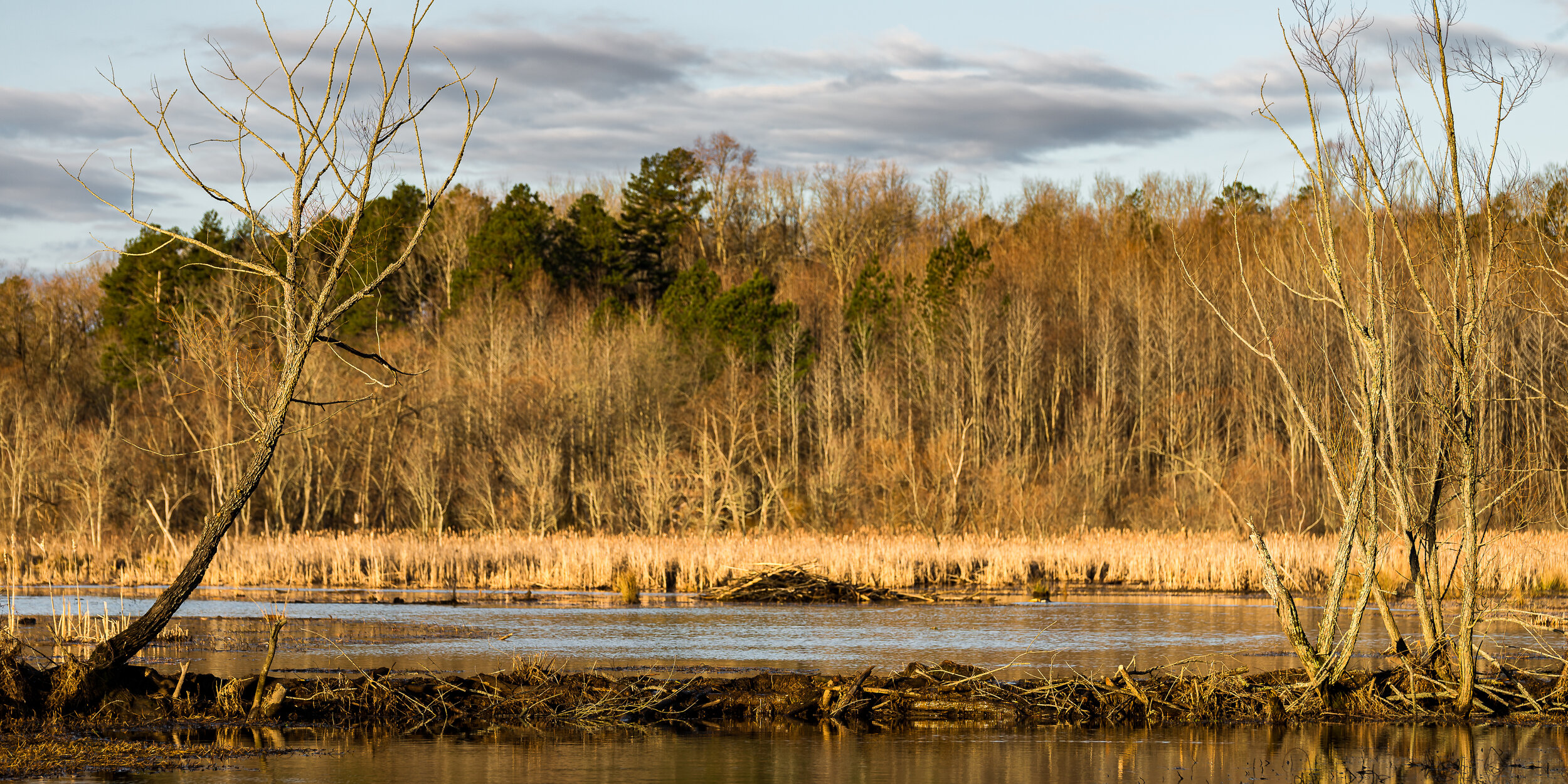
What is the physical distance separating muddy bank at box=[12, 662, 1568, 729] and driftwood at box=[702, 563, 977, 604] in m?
13.2

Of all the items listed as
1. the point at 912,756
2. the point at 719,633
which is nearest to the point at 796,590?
the point at 719,633

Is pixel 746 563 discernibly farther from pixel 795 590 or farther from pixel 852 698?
pixel 852 698

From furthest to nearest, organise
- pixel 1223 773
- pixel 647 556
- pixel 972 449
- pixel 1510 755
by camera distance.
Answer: pixel 972 449 < pixel 647 556 < pixel 1510 755 < pixel 1223 773

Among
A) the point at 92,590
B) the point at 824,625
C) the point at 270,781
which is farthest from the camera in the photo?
the point at 92,590

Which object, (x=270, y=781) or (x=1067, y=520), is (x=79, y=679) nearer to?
(x=270, y=781)

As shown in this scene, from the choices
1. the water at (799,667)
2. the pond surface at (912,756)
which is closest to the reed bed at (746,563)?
the water at (799,667)

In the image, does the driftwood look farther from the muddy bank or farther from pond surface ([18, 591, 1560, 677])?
the muddy bank

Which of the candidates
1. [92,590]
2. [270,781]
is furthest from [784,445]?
[270,781]

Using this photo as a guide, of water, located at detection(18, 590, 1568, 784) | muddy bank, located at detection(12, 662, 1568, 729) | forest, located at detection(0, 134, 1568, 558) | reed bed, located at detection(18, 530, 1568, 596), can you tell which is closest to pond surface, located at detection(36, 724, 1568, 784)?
water, located at detection(18, 590, 1568, 784)

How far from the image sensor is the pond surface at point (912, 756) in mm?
10531

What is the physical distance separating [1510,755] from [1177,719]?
2948 mm

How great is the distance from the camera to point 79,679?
477 inches

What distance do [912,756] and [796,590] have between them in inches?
621

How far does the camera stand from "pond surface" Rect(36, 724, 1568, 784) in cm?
1053
